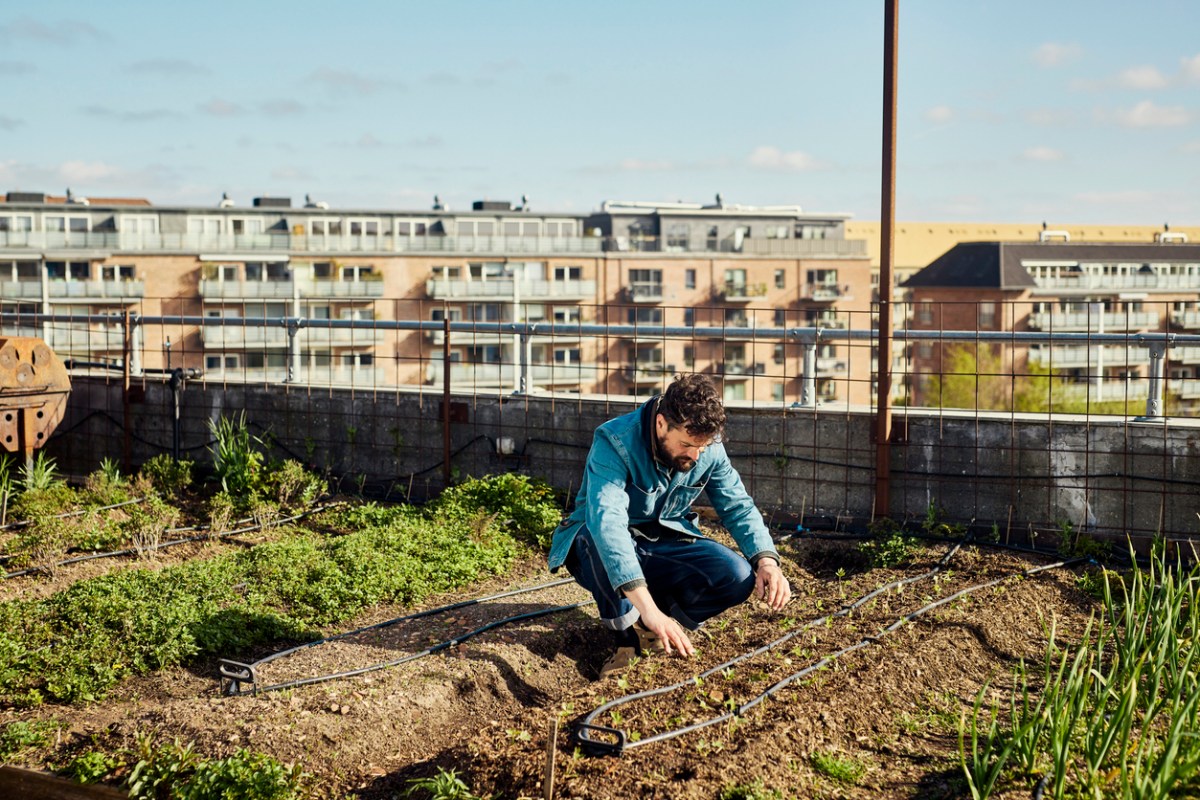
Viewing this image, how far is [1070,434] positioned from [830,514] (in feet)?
5.88

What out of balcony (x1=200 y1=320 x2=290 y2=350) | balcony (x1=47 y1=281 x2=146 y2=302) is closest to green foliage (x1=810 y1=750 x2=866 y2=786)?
balcony (x1=200 y1=320 x2=290 y2=350)

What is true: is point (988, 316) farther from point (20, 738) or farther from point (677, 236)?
point (20, 738)

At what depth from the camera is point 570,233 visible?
69188 millimetres

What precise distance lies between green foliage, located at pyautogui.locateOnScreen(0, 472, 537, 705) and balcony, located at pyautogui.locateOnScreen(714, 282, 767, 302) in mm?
61227

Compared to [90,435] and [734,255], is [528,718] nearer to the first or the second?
[90,435]

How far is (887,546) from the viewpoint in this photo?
7.94m

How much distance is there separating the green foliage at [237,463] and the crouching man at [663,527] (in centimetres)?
526

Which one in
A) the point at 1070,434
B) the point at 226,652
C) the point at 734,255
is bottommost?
the point at 226,652

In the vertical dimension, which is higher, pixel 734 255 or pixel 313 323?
pixel 734 255

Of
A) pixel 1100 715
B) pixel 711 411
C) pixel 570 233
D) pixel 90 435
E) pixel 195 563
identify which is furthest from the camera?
pixel 570 233

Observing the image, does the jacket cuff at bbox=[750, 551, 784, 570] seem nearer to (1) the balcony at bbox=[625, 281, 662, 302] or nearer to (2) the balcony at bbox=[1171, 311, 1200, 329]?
(1) the balcony at bbox=[625, 281, 662, 302]

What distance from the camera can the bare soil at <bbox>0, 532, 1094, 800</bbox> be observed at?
14.0 ft

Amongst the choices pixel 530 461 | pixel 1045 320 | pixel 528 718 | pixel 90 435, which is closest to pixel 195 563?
pixel 530 461

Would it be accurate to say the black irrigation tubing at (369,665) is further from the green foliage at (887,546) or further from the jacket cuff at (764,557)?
the green foliage at (887,546)
